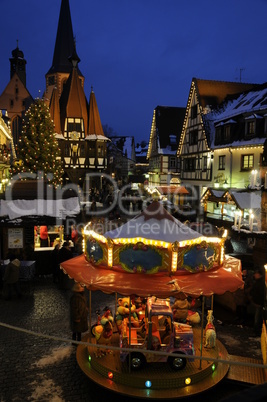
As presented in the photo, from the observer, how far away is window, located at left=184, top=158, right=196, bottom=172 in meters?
33.1

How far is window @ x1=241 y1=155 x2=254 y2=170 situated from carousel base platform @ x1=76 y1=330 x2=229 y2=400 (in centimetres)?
1893

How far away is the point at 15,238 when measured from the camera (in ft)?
48.9

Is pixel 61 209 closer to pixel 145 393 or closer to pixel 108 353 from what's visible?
pixel 108 353

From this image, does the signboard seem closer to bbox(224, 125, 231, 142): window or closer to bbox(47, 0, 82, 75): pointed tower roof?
bbox(224, 125, 231, 142): window

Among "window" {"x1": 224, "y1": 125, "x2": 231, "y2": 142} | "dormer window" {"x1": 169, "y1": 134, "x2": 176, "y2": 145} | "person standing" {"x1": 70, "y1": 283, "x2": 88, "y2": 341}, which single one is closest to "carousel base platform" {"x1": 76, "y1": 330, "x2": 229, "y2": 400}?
"person standing" {"x1": 70, "y1": 283, "x2": 88, "y2": 341}

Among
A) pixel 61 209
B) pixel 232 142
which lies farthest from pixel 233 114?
pixel 61 209

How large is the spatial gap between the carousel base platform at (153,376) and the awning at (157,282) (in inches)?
52.1

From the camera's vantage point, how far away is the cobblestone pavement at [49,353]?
677 centimetres

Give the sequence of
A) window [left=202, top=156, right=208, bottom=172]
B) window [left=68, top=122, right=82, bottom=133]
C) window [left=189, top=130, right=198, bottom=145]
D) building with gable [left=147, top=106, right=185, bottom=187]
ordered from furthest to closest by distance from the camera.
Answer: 1. building with gable [left=147, top=106, right=185, bottom=187]
2. window [left=68, top=122, right=82, bottom=133]
3. window [left=189, top=130, right=198, bottom=145]
4. window [left=202, top=156, right=208, bottom=172]

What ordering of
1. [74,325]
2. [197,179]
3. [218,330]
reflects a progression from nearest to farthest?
[74,325], [218,330], [197,179]

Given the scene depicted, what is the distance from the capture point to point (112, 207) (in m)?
33.9

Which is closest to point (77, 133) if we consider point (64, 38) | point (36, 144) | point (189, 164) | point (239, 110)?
point (36, 144)

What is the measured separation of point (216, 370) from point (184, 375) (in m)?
1.01

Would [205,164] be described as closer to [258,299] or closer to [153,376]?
[258,299]
